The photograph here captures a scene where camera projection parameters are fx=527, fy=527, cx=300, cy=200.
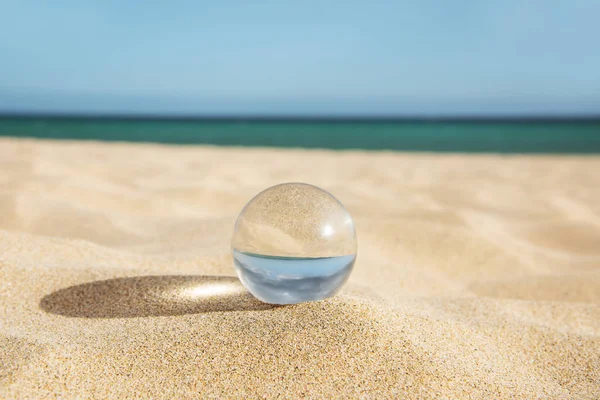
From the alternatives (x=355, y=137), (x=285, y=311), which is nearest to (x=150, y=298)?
(x=285, y=311)

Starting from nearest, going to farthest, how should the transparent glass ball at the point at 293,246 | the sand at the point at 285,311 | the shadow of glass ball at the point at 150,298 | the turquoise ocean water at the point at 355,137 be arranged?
the sand at the point at 285,311, the transparent glass ball at the point at 293,246, the shadow of glass ball at the point at 150,298, the turquoise ocean water at the point at 355,137

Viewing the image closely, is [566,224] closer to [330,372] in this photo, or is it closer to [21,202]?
[330,372]

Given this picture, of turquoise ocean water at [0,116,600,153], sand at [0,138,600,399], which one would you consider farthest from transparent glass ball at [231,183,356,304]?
turquoise ocean water at [0,116,600,153]

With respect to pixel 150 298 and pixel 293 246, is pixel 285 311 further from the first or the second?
pixel 150 298

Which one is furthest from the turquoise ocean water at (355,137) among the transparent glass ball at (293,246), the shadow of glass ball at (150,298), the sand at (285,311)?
the transparent glass ball at (293,246)

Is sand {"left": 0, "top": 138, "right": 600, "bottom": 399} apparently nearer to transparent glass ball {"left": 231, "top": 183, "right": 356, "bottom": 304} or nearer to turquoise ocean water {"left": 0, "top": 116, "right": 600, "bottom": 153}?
transparent glass ball {"left": 231, "top": 183, "right": 356, "bottom": 304}

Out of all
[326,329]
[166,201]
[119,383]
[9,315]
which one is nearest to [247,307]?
[326,329]

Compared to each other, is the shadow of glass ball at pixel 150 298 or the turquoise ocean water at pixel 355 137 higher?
the shadow of glass ball at pixel 150 298

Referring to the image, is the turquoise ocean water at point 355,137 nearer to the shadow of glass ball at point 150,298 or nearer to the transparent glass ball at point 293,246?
the shadow of glass ball at point 150,298
